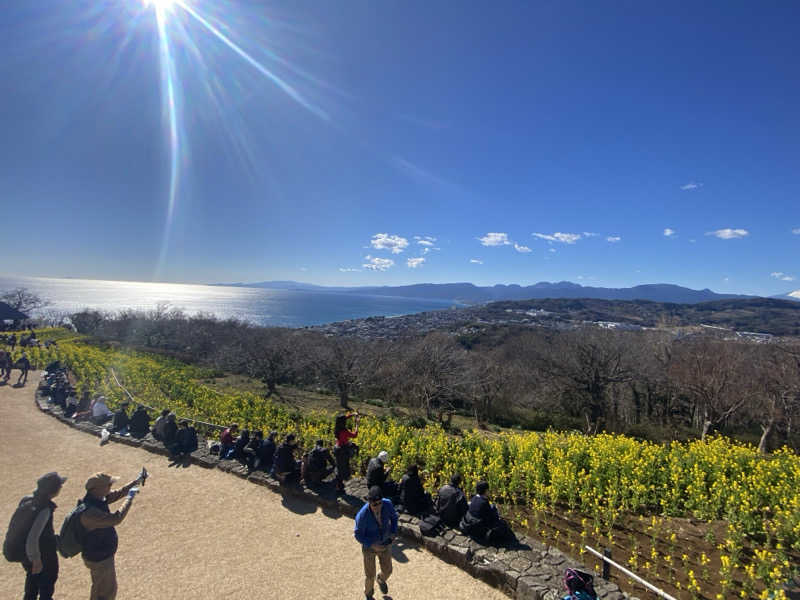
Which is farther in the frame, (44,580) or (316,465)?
(316,465)

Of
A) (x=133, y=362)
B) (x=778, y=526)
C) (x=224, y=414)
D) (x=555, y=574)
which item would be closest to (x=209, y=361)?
(x=133, y=362)

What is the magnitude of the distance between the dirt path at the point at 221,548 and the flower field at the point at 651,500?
2415mm

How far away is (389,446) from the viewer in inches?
370

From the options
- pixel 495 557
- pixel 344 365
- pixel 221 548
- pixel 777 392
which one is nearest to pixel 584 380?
pixel 777 392

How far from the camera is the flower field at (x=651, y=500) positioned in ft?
17.3

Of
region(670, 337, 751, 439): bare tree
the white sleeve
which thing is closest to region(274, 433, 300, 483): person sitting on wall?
the white sleeve

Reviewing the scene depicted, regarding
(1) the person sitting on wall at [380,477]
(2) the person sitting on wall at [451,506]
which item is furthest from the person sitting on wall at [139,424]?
(2) the person sitting on wall at [451,506]

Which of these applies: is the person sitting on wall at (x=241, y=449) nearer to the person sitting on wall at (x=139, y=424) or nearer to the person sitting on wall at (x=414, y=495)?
the person sitting on wall at (x=139, y=424)

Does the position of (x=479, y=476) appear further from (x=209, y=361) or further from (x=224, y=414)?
(x=209, y=361)

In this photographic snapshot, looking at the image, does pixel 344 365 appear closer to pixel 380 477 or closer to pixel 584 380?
pixel 584 380

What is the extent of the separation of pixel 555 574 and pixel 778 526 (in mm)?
4241

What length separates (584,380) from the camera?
2269 cm

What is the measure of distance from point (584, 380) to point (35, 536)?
25109 mm

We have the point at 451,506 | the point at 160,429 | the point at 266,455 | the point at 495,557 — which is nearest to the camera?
the point at 495,557
